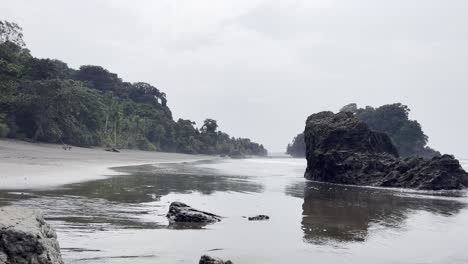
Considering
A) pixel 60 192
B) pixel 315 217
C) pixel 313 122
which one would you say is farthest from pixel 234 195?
pixel 313 122

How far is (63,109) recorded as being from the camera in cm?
6650

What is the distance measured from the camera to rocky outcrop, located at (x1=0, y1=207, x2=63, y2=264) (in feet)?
22.0

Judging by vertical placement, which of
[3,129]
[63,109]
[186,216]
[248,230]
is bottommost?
[248,230]

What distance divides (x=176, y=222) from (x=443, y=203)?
17.8 metres

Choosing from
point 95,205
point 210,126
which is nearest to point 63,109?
point 95,205

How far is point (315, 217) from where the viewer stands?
1738cm

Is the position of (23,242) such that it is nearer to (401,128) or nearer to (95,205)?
(95,205)

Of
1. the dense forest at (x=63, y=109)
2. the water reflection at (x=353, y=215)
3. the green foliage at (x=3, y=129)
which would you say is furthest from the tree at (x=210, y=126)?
the water reflection at (x=353, y=215)

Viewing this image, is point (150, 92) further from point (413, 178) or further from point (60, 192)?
point (60, 192)

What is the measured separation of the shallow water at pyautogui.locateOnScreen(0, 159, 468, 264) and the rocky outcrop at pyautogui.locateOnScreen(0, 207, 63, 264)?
209 centimetres

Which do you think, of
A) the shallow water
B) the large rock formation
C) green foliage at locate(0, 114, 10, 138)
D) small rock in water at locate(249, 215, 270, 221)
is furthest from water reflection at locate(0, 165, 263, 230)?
green foliage at locate(0, 114, 10, 138)

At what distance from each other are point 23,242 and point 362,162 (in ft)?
122

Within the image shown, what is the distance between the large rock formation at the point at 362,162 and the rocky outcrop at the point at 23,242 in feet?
111

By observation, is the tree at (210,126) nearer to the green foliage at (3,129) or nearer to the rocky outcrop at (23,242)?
the green foliage at (3,129)
